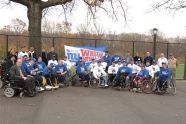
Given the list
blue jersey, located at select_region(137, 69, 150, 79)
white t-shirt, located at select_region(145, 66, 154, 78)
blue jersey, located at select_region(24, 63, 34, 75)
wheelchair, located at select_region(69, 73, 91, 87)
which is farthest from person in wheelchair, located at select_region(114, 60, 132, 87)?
blue jersey, located at select_region(24, 63, 34, 75)

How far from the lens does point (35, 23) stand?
769 inches

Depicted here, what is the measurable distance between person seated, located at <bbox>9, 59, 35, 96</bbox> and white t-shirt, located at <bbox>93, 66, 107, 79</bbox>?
15.2 ft

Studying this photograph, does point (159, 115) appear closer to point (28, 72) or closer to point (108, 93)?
point (108, 93)

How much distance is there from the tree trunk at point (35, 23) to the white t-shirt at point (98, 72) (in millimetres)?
4094

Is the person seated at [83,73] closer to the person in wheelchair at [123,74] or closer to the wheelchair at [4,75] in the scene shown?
the person in wheelchair at [123,74]

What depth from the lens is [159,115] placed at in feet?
35.3

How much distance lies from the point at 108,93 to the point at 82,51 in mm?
5449

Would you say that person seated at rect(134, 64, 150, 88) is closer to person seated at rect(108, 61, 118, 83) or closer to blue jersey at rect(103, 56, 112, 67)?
person seated at rect(108, 61, 118, 83)

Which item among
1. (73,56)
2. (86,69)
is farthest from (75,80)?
(73,56)

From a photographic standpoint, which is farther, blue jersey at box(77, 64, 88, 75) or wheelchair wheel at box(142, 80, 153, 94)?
blue jersey at box(77, 64, 88, 75)

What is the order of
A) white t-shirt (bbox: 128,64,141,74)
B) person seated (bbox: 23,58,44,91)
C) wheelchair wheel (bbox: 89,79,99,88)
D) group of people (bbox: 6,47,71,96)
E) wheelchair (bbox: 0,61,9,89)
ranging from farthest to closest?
wheelchair wheel (bbox: 89,79,99,88)
white t-shirt (bbox: 128,64,141,74)
wheelchair (bbox: 0,61,9,89)
person seated (bbox: 23,58,44,91)
group of people (bbox: 6,47,71,96)

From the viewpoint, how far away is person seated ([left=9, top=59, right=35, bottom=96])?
1323 centimetres

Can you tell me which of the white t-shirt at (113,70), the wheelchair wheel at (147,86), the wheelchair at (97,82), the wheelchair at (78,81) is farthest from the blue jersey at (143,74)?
the wheelchair at (78,81)

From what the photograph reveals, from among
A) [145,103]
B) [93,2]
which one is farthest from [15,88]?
[93,2]
